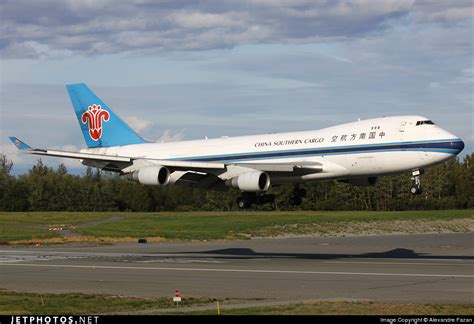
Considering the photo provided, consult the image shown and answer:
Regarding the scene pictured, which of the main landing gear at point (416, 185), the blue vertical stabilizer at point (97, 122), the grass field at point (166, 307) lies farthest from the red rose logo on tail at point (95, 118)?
the grass field at point (166, 307)

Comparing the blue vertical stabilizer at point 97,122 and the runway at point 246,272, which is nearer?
the runway at point 246,272

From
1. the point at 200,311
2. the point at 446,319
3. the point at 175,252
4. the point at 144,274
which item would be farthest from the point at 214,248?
the point at 446,319

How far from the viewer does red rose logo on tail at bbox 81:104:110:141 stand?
72500 mm

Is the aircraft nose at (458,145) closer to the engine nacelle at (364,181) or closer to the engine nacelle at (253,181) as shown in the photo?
the engine nacelle at (364,181)

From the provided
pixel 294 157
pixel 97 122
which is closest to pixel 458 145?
pixel 294 157

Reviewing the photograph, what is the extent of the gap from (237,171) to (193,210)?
80.8 metres

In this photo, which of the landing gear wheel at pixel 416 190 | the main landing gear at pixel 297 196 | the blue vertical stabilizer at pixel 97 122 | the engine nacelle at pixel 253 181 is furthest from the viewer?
the blue vertical stabilizer at pixel 97 122

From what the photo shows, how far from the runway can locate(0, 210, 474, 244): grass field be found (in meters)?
15.7

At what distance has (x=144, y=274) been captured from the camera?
50500 millimetres

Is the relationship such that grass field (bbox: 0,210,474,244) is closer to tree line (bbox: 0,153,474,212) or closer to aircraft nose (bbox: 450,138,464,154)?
tree line (bbox: 0,153,474,212)

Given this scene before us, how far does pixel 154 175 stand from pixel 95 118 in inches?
637

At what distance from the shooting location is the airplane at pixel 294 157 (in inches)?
2162

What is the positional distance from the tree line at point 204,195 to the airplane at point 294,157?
6607 cm

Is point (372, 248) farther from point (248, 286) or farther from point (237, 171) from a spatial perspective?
point (248, 286)
